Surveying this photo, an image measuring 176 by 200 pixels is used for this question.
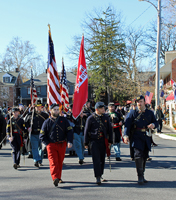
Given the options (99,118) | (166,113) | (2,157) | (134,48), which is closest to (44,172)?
(99,118)

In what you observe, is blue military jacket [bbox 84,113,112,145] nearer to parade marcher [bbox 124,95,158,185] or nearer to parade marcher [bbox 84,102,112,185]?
parade marcher [bbox 84,102,112,185]

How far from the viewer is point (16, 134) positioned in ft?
29.2

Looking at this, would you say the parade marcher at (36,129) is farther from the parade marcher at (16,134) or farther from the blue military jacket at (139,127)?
the blue military jacket at (139,127)

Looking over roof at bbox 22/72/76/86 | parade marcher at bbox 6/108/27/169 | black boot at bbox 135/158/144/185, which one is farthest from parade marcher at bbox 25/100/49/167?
roof at bbox 22/72/76/86

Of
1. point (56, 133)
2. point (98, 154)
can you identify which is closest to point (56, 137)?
point (56, 133)

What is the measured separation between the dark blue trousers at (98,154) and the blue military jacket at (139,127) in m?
0.65

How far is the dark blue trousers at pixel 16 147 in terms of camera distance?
861cm

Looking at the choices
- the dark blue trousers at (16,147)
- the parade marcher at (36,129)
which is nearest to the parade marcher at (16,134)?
the dark blue trousers at (16,147)

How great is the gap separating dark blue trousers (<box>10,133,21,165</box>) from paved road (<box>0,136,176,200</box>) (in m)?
0.33

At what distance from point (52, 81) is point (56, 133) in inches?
143

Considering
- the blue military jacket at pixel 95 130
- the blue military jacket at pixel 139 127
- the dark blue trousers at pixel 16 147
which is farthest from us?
the dark blue trousers at pixel 16 147

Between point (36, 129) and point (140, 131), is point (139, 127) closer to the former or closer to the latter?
point (140, 131)

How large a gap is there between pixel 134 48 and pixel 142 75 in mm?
4838

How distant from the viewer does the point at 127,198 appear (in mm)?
5371
